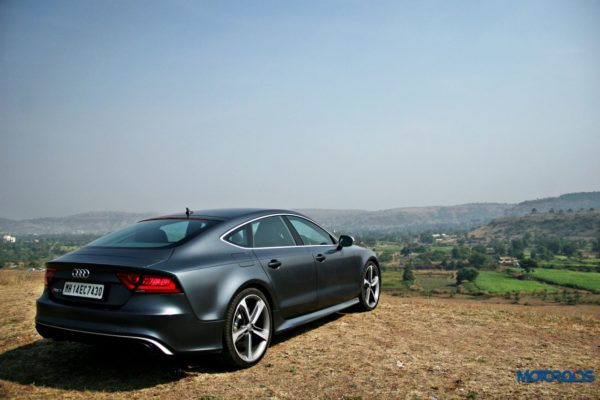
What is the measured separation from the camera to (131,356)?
16.5 ft

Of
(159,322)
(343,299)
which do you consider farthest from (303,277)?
(159,322)

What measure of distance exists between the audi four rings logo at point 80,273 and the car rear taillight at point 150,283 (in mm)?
454

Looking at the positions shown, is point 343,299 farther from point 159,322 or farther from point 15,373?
point 15,373

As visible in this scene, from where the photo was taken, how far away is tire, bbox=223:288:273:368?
4.38m

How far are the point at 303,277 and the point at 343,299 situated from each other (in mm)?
1178

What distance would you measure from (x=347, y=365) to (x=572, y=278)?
213 feet

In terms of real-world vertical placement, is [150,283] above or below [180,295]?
above

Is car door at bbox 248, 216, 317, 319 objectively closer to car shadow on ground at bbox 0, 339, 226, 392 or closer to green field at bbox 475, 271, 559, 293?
car shadow on ground at bbox 0, 339, 226, 392

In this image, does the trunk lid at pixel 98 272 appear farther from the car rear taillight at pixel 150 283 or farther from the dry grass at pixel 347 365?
the dry grass at pixel 347 365

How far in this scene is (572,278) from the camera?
5947cm

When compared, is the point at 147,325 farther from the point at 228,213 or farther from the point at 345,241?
the point at 345,241

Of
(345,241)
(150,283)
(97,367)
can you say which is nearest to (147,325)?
(150,283)

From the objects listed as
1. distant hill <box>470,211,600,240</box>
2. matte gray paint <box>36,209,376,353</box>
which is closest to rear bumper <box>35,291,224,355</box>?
matte gray paint <box>36,209,376,353</box>

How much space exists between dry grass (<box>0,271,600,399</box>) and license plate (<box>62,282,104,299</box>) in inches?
25.4
